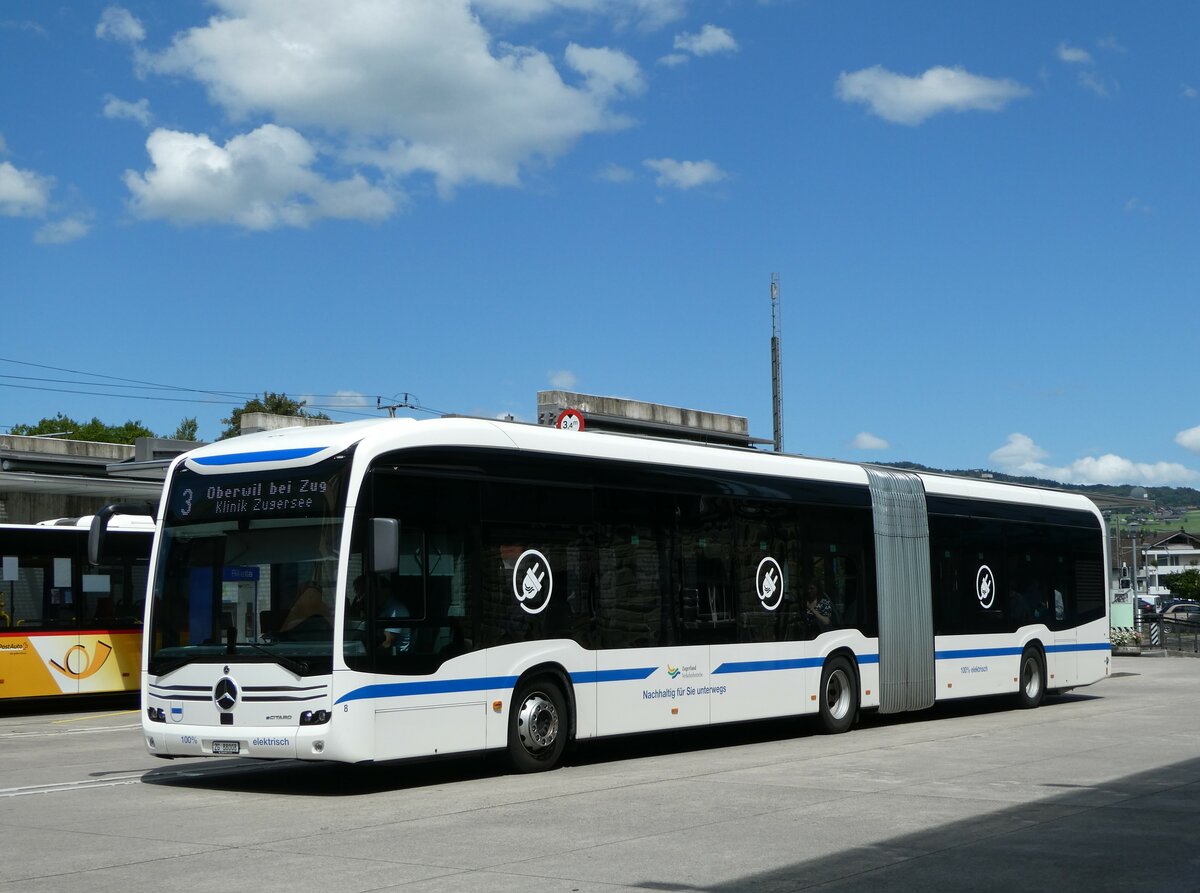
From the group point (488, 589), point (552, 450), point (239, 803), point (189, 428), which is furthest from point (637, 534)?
point (189, 428)

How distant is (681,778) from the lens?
1372cm

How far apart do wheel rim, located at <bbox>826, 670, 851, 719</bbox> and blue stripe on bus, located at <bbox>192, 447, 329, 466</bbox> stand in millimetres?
8208

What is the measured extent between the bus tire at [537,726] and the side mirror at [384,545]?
7.70 ft

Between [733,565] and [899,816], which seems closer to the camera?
[899,816]

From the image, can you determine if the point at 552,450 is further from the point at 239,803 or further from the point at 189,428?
the point at 189,428

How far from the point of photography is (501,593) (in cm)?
1374

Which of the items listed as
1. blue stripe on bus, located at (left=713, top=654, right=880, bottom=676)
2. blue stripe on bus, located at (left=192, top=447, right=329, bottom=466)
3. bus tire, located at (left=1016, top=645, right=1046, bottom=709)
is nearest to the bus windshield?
blue stripe on bus, located at (left=192, top=447, right=329, bottom=466)

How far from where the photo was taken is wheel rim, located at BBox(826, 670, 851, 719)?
18.7 metres

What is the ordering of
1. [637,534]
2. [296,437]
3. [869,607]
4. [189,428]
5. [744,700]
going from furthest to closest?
[189,428]
[869,607]
[744,700]
[637,534]
[296,437]

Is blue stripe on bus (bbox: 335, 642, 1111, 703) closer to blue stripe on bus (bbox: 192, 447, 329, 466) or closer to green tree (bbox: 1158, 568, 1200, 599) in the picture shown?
blue stripe on bus (bbox: 192, 447, 329, 466)

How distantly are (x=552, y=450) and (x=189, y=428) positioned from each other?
9618 centimetres

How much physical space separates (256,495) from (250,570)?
64 cm

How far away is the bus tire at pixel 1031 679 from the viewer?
74.9ft

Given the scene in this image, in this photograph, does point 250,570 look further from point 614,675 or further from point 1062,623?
point 1062,623
